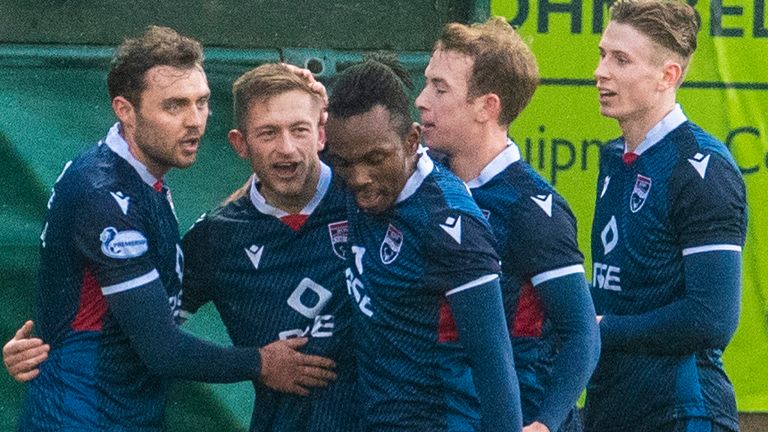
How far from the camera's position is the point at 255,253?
4590mm

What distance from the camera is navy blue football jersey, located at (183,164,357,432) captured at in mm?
4543

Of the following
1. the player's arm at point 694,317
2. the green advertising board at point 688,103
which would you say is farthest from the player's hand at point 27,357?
the green advertising board at point 688,103

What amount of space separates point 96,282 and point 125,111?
48cm

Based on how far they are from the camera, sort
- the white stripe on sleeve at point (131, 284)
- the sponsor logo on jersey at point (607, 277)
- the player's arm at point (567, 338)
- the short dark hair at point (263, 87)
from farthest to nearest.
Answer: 1. the sponsor logo on jersey at point (607, 277)
2. the short dark hair at point (263, 87)
3. the white stripe on sleeve at point (131, 284)
4. the player's arm at point (567, 338)

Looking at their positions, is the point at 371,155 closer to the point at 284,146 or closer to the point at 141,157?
the point at 284,146

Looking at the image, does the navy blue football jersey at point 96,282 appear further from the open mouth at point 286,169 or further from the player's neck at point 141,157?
the open mouth at point 286,169

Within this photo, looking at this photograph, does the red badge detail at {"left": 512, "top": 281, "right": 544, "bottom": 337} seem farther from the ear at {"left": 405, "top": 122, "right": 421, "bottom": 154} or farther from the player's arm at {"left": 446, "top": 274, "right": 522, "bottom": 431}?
the ear at {"left": 405, "top": 122, "right": 421, "bottom": 154}

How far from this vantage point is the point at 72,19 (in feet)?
20.5

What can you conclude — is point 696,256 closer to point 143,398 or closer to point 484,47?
point 484,47

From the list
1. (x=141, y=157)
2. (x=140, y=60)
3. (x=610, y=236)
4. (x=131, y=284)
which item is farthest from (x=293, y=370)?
(x=610, y=236)

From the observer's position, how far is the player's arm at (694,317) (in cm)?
462

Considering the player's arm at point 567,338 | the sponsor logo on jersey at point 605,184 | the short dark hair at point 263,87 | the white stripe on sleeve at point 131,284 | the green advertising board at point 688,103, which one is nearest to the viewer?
the player's arm at point 567,338

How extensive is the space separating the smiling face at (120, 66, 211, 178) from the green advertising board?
6.54 feet

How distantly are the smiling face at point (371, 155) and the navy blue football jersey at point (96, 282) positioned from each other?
0.66 m
